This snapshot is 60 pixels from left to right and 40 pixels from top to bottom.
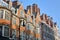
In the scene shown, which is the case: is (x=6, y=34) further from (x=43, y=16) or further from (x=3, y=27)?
(x=43, y=16)

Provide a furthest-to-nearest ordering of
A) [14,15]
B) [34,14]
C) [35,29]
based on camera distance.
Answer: [34,14]
[35,29]
[14,15]

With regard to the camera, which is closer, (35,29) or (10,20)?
(10,20)

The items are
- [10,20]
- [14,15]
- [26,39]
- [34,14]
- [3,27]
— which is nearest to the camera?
[3,27]

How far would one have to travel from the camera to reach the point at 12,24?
43.6 metres

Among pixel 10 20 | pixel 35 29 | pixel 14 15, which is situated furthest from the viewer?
pixel 35 29

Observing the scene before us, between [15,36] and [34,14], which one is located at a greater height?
[34,14]

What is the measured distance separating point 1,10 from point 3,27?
370cm

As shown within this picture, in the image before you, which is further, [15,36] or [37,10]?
[37,10]

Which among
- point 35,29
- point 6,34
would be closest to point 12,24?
point 6,34

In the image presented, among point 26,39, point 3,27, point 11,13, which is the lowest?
point 26,39

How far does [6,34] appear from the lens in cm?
3928

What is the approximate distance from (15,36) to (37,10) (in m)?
21.4

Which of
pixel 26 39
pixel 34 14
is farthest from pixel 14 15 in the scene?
pixel 34 14

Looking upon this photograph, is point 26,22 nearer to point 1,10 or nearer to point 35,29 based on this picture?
point 35,29
